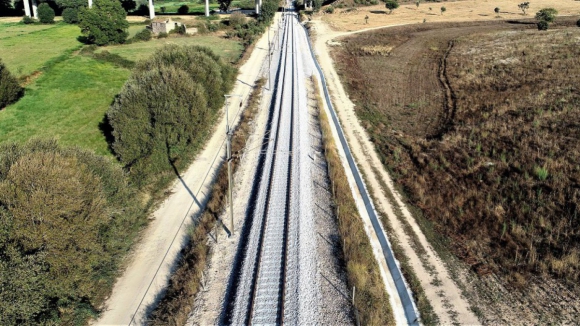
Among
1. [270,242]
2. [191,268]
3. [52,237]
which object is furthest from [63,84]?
[270,242]

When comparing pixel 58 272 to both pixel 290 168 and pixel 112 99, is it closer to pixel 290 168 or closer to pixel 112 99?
pixel 290 168

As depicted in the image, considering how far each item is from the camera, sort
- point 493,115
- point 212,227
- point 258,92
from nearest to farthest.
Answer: point 212,227 → point 493,115 → point 258,92

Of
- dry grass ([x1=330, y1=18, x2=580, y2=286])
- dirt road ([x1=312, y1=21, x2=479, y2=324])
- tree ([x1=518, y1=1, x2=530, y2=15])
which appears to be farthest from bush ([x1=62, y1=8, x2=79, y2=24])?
tree ([x1=518, y1=1, x2=530, y2=15])

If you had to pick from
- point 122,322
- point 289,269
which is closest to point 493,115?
point 289,269

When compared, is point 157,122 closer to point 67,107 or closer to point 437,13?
point 67,107

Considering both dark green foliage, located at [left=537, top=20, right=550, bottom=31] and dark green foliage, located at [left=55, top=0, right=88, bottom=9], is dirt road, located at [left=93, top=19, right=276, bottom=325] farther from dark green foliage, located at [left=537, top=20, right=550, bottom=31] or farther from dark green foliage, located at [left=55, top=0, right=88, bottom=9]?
dark green foliage, located at [left=55, top=0, right=88, bottom=9]
